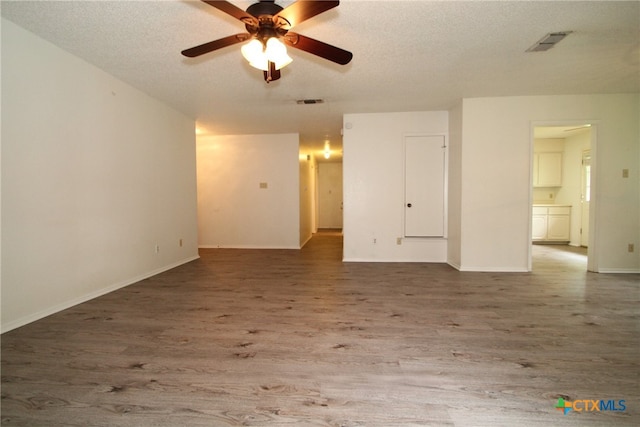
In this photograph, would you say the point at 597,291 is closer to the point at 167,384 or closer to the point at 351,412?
the point at 351,412

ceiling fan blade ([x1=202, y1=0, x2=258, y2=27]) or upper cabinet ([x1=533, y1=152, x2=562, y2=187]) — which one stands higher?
ceiling fan blade ([x1=202, y1=0, x2=258, y2=27])

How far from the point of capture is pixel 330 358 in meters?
1.89

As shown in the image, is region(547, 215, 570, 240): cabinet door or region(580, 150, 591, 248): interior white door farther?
region(547, 215, 570, 240): cabinet door

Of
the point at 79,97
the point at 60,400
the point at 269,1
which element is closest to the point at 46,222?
the point at 79,97

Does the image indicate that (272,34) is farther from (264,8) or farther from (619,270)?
(619,270)

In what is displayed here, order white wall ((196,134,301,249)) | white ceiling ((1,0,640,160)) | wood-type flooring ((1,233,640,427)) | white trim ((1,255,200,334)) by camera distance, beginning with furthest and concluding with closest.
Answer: white wall ((196,134,301,249))
white trim ((1,255,200,334))
white ceiling ((1,0,640,160))
wood-type flooring ((1,233,640,427))

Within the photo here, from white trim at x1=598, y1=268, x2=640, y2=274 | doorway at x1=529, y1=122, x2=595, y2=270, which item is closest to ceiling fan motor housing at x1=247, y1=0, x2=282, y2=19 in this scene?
white trim at x1=598, y1=268, x2=640, y2=274

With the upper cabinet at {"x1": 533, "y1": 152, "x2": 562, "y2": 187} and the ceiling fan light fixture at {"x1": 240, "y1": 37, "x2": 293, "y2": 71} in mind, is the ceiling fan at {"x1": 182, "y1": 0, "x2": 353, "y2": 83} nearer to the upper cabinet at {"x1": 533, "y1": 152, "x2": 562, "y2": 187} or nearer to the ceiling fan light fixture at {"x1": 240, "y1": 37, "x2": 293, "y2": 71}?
the ceiling fan light fixture at {"x1": 240, "y1": 37, "x2": 293, "y2": 71}

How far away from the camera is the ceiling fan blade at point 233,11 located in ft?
5.40

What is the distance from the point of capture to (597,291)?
3275mm

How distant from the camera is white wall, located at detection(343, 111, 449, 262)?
16.0ft

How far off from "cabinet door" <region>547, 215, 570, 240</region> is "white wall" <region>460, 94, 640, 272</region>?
8.53ft

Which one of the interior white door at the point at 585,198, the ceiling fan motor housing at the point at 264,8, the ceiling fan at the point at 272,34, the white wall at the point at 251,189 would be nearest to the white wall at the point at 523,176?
the interior white door at the point at 585,198

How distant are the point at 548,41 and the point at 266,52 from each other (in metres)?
2.60
